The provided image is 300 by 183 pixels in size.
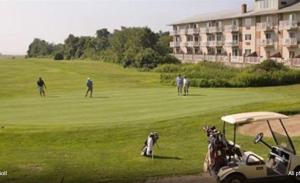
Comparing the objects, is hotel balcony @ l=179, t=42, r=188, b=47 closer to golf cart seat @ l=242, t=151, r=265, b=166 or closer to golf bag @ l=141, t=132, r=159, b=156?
golf bag @ l=141, t=132, r=159, b=156

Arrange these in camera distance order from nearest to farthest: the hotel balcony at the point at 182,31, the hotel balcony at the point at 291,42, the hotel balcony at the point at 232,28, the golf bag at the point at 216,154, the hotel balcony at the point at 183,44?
the golf bag at the point at 216,154
the hotel balcony at the point at 291,42
the hotel balcony at the point at 232,28
the hotel balcony at the point at 182,31
the hotel balcony at the point at 183,44

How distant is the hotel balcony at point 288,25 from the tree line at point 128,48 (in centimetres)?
2280

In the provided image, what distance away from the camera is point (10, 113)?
1277 inches

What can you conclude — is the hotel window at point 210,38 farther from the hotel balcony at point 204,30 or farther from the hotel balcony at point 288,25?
the hotel balcony at point 288,25

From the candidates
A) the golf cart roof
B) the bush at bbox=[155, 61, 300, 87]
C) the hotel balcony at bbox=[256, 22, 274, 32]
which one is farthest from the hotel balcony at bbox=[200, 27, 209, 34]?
the golf cart roof

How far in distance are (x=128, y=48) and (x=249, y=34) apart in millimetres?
39067

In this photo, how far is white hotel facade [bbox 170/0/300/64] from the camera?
7569 centimetres

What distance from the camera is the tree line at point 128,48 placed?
9150cm

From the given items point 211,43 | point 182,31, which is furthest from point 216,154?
point 182,31

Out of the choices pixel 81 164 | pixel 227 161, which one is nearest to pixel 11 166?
pixel 81 164

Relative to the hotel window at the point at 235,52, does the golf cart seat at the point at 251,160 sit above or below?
below

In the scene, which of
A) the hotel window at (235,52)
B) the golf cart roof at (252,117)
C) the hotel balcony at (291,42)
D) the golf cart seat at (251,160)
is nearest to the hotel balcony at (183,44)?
the hotel window at (235,52)

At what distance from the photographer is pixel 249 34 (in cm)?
8738

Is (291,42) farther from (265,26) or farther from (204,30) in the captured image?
(204,30)
